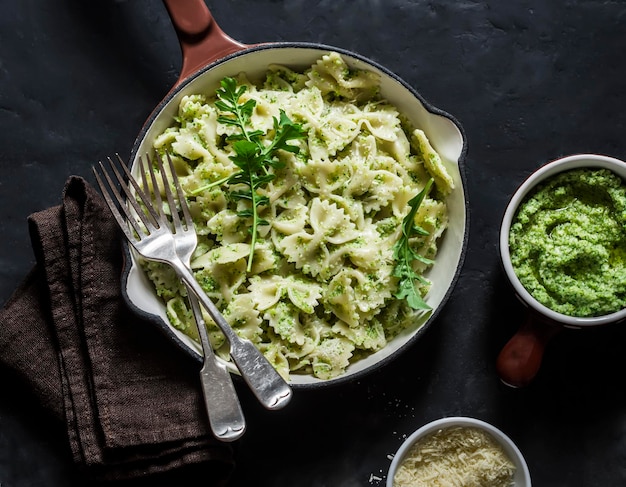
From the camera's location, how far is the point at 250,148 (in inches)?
130

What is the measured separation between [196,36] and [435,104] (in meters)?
1.20

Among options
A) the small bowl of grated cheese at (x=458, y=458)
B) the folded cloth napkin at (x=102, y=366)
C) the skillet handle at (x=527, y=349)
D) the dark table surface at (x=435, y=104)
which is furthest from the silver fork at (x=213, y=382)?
the skillet handle at (x=527, y=349)

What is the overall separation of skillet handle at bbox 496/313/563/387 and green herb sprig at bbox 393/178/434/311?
45 centimetres

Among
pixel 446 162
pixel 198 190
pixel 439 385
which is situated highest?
pixel 198 190

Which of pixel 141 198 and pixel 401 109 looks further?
pixel 401 109

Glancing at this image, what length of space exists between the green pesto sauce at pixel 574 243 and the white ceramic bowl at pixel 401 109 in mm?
285

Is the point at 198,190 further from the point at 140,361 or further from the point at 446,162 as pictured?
the point at 446,162

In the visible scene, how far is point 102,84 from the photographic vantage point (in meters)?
3.95

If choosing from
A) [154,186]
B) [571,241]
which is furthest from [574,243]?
[154,186]

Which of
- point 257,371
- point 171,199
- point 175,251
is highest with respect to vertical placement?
point 171,199

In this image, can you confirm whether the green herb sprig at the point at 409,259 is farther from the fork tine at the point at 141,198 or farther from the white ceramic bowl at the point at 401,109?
the fork tine at the point at 141,198

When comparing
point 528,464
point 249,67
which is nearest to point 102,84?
point 249,67

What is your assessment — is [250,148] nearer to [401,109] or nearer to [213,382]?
[401,109]

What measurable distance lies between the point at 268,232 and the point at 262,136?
42 cm
